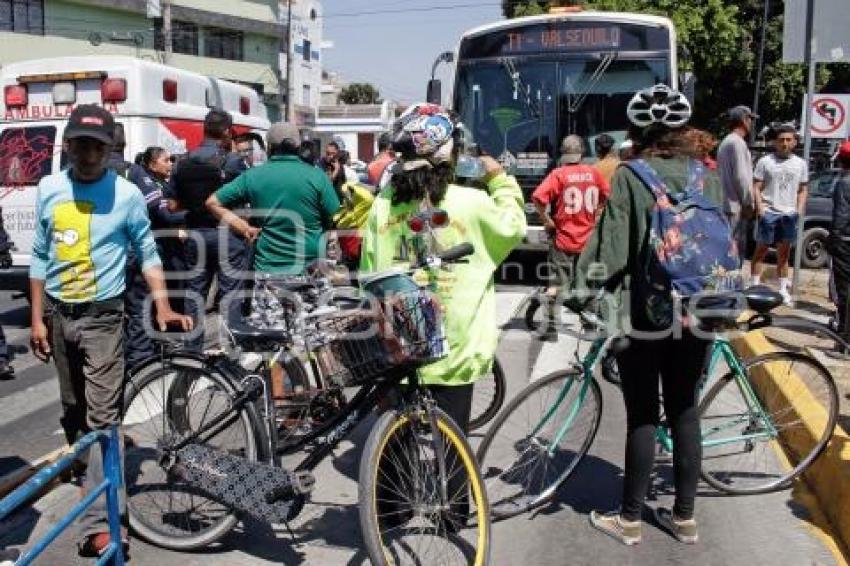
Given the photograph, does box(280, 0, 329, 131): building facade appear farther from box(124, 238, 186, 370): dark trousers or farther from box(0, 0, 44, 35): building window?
box(124, 238, 186, 370): dark trousers

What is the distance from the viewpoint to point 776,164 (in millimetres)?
9148

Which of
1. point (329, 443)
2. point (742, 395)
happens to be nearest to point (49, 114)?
point (329, 443)

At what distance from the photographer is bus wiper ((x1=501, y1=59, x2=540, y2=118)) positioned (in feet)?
34.7

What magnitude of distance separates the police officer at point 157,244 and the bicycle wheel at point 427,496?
3105mm

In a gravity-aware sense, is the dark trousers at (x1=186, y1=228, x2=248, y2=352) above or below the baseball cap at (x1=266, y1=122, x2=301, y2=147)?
below

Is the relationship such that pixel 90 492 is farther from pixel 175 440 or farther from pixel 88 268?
pixel 88 268

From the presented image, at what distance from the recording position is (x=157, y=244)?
711cm

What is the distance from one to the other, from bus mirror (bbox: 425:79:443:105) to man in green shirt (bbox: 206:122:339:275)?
18.4ft

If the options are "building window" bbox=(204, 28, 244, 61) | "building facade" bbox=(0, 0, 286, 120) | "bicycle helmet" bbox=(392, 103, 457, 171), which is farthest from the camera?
"building window" bbox=(204, 28, 244, 61)

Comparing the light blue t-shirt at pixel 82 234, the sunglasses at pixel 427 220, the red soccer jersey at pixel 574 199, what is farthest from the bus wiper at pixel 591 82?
the light blue t-shirt at pixel 82 234

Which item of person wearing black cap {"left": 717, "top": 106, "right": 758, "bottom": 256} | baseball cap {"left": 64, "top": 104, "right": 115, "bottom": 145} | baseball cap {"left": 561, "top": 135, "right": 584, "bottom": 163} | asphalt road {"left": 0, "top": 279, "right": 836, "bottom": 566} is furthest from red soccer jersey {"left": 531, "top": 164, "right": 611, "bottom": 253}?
baseball cap {"left": 64, "top": 104, "right": 115, "bottom": 145}

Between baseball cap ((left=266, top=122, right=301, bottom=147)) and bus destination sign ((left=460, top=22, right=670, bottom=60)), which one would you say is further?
bus destination sign ((left=460, top=22, right=670, bottom=60))

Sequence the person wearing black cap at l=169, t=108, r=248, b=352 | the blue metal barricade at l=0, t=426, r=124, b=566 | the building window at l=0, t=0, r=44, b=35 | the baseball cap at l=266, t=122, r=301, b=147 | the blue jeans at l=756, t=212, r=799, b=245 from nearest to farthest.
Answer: the blue metal barricade at l=0, t=426, r=124, b=566
the baseball cap at l=266, t=122, r=301, b=147
the person wearing black cap at l=169, t=108, r=248, b=352
the blue jeans at l=756, t=212, r=799, b=245
the building window at l=0, t=0, r=44, b=35

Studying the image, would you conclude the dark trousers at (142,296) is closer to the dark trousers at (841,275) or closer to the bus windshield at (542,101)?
the bus windshield at (542,101)
